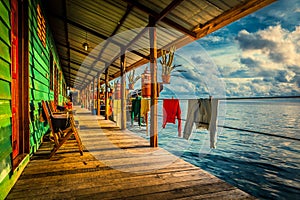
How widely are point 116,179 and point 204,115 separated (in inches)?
62.7

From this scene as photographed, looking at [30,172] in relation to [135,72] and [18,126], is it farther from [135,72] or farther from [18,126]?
[135,72]

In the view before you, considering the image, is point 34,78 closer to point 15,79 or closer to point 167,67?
point 15,79

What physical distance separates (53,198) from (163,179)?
3.73 ft

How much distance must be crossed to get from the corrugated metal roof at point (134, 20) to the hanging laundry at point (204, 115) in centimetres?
135

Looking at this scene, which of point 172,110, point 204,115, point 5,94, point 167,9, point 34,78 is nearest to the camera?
point 5,94

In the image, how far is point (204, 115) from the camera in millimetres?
3111

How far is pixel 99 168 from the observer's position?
2676 mm

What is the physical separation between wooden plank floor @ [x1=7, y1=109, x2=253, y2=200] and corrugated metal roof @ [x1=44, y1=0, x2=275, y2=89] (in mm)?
2354

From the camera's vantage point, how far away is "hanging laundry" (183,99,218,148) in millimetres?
2961

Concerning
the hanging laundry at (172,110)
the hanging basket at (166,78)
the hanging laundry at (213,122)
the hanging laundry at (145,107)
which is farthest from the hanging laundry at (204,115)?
the hanging laundry at (145,107)

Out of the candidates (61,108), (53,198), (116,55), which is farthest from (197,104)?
(116,55)

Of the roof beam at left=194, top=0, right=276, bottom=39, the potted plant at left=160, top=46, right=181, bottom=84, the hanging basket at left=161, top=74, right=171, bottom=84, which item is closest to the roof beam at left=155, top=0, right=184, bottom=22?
the roof beam at left=194, top=0, right=276, bottom=39

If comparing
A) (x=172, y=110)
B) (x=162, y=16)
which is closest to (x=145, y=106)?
(x=172, y=110)

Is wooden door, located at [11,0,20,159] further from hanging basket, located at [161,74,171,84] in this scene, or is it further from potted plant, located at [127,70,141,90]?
potted plant, located at [127,70,141,90]
